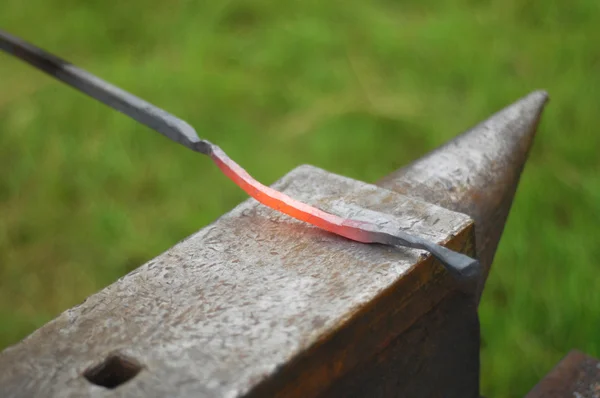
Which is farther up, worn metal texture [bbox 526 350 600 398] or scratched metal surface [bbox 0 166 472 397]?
scratched metal surface [bbox 0 166 472 397]

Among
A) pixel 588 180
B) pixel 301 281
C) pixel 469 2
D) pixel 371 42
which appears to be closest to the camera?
pixel 301 281

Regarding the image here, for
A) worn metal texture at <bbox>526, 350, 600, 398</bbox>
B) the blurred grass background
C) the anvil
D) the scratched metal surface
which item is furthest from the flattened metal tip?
the blurred grass background

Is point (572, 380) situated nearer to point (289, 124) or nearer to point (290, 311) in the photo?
point (290, 311)

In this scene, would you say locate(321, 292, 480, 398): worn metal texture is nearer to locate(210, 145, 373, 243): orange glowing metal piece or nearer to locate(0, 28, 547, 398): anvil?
locate(0, 28, 547, 398): anvil

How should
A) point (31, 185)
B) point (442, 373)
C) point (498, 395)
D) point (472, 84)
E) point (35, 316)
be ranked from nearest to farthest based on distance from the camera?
point (442, 373) → point (498, 395) → point (35, 316) → point (31, 185) → point (472, 84)

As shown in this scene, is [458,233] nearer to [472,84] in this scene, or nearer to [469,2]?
[472,84]

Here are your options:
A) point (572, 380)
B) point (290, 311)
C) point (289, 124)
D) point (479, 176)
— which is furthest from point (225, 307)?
→ point (289, 124)

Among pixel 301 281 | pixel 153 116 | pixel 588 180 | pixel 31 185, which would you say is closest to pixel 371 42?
pixel 588 180
